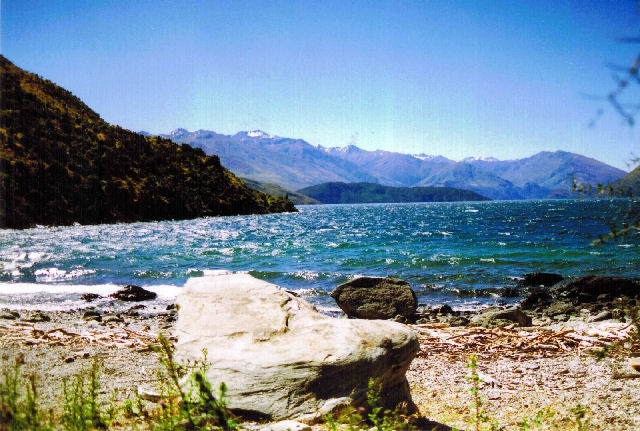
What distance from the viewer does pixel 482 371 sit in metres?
6.87

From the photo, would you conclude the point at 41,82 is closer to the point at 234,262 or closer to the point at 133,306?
the point at 234,262

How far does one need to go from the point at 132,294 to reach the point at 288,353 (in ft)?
50.9

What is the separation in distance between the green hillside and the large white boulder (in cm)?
7261

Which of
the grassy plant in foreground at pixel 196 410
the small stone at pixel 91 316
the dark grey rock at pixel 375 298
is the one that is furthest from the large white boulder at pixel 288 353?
the small stone at pixel 91 316

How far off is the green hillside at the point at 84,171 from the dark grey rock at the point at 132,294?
58260 millimetres

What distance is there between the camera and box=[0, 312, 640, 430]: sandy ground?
5059 mm

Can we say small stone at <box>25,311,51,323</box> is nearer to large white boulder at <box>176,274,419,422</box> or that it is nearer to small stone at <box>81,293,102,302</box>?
small stone at <box>81,293,102,302</box>

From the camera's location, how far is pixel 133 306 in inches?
622

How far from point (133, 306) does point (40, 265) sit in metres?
13.8

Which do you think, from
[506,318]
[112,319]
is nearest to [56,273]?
[112,319]

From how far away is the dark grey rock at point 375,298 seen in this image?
42.1ft

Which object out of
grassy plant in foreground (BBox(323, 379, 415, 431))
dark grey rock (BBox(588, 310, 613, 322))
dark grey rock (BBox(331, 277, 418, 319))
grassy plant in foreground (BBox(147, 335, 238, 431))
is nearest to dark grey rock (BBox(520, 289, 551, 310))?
dark grey rock (BBox(588, 310, 613, 322))

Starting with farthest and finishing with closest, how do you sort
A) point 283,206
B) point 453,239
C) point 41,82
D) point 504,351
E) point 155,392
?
point 283,206 → point 41,82 → point 453,239 → point 504,351 → point 155,392

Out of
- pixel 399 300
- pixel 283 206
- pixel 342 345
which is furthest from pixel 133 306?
pixel 283 206
